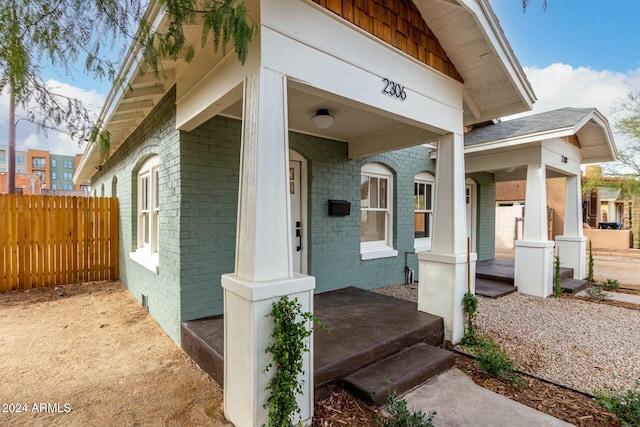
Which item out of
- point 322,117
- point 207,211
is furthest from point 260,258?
point 322,117

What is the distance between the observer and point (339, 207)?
5.34 metres

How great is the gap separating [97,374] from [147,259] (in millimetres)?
2253

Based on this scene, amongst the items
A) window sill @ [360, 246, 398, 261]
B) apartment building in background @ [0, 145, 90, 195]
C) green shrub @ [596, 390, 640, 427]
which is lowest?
green shrub @ [596, 390, 640, 427]

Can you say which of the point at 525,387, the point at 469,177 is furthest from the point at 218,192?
the point at 469,177

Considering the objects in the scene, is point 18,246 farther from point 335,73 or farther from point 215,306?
point 335,73

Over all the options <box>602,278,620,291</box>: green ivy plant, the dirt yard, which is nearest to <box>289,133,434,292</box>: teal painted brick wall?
the dirt yard

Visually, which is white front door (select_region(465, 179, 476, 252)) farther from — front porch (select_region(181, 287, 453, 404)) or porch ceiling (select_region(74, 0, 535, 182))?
front porch (select_region(181, 287, 453, 404))

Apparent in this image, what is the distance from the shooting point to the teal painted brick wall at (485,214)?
8922 mm

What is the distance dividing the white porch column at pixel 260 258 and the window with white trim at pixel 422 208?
552 centimetres

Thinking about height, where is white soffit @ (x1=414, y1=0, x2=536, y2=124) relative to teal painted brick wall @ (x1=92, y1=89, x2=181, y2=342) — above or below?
above

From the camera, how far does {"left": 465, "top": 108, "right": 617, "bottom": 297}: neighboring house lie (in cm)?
581

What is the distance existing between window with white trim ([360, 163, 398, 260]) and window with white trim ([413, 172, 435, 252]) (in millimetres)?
1006

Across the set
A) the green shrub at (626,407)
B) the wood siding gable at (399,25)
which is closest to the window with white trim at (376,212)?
the wood siding gable at (399,25)

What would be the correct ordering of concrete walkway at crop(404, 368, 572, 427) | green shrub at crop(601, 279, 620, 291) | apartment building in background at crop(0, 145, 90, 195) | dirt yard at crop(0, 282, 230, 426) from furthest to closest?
1. apartment building in background at crop(0, 145, 90, 195)
2. green shrub at crop(601, 279, 620, 291)
3. dirt yard at crop(0, 282, 230, 426)
4. concrete walkway at crop(404, 368, 572, 427)
